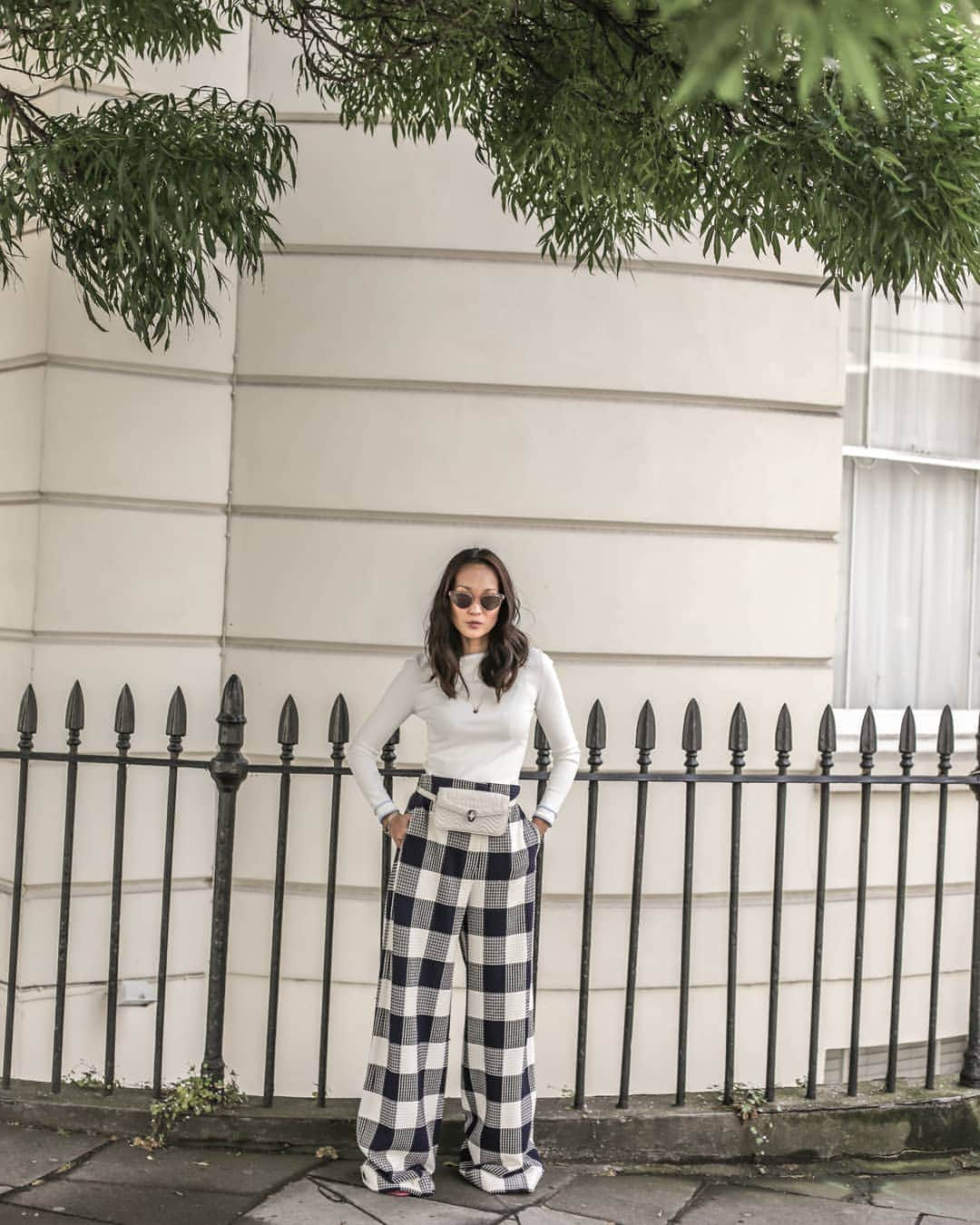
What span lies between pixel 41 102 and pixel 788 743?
3.83 m

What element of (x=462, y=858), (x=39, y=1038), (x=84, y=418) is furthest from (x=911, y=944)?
(x=84, y=418)

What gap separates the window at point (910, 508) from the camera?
6117mm

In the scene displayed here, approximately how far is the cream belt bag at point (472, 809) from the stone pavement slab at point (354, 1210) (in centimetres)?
108

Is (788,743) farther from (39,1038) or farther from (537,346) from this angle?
(39,1038)

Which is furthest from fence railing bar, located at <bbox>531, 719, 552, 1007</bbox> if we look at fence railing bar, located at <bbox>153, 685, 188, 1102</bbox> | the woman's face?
fence railing bar, located at <bbox>153, 685, 188, 1102</bbox>

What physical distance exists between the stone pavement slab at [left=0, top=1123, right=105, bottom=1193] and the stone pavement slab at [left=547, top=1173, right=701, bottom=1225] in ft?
4.92

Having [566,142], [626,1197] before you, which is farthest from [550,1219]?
[566,142]

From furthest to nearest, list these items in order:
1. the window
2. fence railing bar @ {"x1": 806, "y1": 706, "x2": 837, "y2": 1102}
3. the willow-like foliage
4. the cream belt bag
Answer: the window, fence railing bar @ {"x1": 806, "y1": 706, "x2": 837, "y2": 1102}, the cream belt bag, the willow-like foliage

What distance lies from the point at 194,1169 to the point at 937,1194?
2305 mm

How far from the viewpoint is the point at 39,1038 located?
17.3 feet

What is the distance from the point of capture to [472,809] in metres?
3.82

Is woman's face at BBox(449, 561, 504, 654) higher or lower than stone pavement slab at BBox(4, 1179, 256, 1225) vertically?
higher

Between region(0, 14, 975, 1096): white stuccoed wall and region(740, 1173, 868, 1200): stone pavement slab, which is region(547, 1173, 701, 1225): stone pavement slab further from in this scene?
region(0, 14, 975, 1096): white stuccoed wall

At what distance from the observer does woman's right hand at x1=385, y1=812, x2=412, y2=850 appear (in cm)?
396
